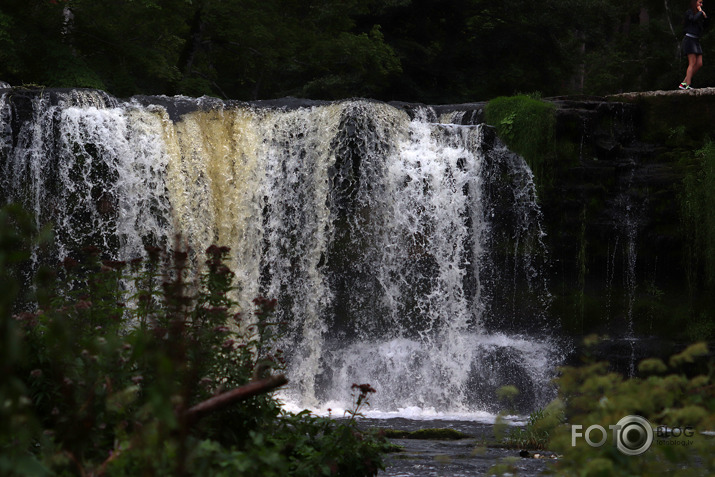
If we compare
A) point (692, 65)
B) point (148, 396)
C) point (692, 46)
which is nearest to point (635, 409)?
point (148, 396)

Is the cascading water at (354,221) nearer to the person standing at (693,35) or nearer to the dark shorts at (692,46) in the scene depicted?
the person standing at (693,35)

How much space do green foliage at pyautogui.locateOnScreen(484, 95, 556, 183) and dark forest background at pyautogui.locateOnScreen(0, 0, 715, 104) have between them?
9.91 m

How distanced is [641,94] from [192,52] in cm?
1363

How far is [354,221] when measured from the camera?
47.3ft

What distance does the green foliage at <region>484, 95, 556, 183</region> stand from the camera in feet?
46.6

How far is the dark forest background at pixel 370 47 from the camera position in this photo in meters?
21.9

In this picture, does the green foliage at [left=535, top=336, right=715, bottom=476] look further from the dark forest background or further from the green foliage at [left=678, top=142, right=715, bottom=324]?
the dark forest background

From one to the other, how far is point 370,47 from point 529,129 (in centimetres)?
1044

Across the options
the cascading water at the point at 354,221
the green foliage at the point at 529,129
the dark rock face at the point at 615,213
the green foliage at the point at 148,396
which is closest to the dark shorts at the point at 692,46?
the dark rock face at the point at 615,213

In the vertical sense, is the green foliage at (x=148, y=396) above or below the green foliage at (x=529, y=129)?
below

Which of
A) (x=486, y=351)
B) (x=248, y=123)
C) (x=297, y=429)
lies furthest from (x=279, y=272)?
(x=297, y=429)

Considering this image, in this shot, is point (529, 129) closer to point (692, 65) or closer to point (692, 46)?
point (692, 65)

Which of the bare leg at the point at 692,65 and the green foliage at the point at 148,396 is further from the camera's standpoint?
the bare leg at the point at 692,65

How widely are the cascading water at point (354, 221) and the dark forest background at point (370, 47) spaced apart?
7708 millimetres
